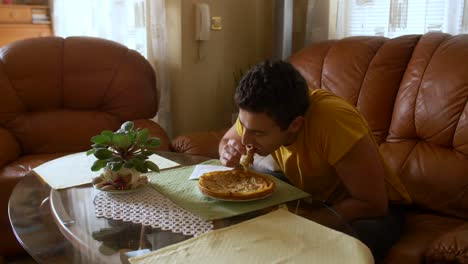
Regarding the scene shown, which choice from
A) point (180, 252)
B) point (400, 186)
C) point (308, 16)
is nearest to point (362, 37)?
point (308, 16)

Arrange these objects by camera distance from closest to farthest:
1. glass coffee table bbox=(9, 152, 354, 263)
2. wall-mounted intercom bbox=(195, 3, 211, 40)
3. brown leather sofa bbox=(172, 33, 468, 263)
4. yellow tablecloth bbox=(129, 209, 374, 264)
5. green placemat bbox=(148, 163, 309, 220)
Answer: yellow tablecloth bbox=(129, 209, 374, 264) → glass coffee table bbox=(9, 152, 354, 263) → green placemat bbox=(148, 163, 309, 220) → brown leather sofa bbox=(172, 33, 468, 263) → wall-mounted intercom bbox=(195, 3, 211, 40)

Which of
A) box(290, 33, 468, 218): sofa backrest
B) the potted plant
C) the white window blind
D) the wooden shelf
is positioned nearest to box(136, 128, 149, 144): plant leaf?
the potted plant

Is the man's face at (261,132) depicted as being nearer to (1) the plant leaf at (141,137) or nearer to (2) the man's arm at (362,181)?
(2) the man's arm at (362,181)

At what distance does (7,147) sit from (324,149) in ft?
5.85

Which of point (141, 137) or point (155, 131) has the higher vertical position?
point (141, 137)

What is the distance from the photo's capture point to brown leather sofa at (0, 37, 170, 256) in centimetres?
255

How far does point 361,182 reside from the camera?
4.33 feet

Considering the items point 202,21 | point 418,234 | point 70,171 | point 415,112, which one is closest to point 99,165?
point 70,171

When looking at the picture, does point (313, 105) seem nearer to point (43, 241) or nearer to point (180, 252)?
point (180, 252)

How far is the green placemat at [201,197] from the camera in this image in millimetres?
1234

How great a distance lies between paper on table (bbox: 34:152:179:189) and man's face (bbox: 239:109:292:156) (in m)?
0.43

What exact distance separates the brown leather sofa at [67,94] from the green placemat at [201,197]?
896 millimetres

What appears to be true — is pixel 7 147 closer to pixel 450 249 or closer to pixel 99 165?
pixel 99 165

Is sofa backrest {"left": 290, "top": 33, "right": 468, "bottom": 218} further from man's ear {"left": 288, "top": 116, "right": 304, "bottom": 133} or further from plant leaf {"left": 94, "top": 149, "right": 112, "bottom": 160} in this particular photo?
plant leaf {"left": 94, "top": 149, "right": 112, "bottom": 160}
